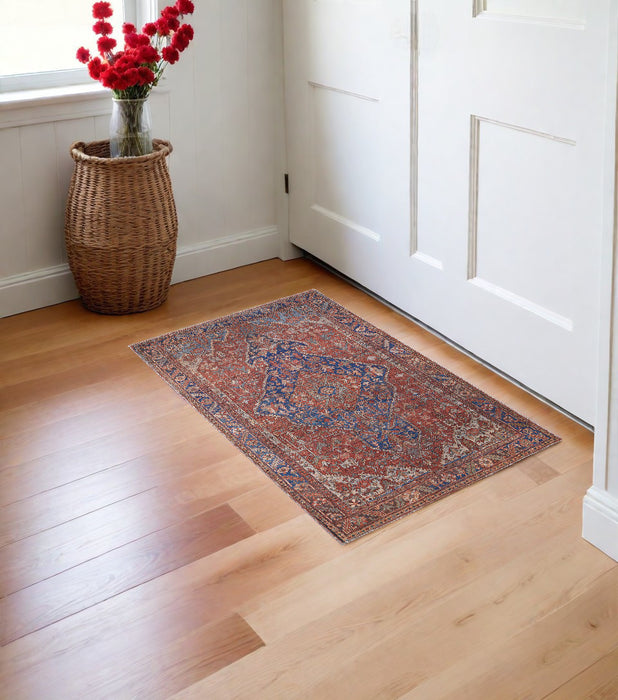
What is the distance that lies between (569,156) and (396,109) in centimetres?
70

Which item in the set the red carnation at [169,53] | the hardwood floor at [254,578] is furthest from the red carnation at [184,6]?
the hardwood floor at [254,578]

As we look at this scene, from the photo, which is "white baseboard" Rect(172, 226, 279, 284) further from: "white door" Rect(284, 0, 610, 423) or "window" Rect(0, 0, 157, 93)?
"window" Rect(0, 0, 157, 93)

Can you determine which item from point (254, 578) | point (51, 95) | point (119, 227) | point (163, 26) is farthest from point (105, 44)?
point (254, 578)

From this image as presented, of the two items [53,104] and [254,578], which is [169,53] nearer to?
[53,104]

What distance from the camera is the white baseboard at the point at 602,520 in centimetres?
183

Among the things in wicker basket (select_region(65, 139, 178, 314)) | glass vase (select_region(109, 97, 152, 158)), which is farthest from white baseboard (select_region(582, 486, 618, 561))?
glass vase (select_region(109, 97, 152, 158))

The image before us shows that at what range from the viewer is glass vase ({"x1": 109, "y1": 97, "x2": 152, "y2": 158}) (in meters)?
2.73

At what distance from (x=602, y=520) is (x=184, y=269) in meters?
1.88

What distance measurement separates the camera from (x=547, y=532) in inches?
76.3

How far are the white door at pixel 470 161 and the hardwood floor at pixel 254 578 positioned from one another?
0.28m

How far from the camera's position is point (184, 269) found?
327 cm

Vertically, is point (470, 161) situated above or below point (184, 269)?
above

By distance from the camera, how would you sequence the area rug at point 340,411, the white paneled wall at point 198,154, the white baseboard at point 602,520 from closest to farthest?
the white baseboard at point 602,520 → the area rug at point 340,411 → the white paneled wall at point 198,154

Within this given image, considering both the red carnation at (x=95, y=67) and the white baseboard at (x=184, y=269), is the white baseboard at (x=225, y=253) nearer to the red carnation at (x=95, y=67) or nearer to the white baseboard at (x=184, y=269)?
the white baseboard at (x=184, y=269)
